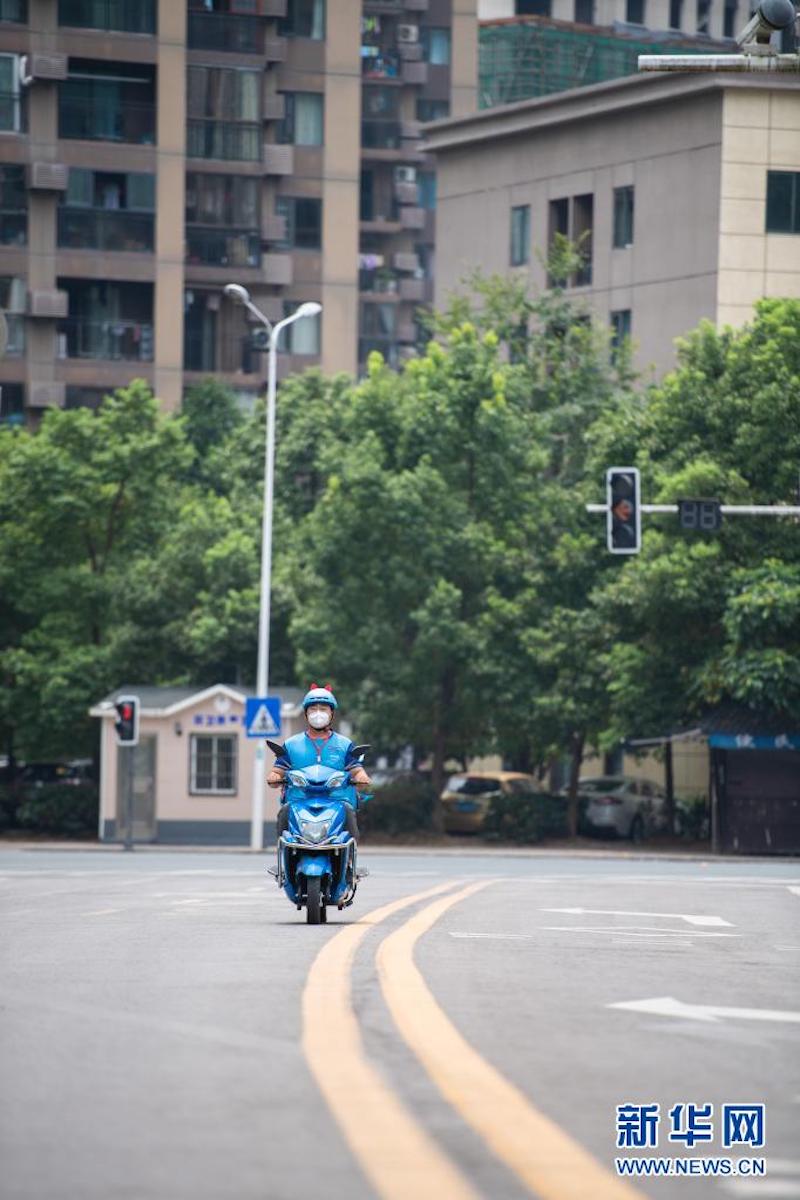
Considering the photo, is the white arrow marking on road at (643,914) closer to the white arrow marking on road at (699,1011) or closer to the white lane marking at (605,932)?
the white lane marking at (605,932)

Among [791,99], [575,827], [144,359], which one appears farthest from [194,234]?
[575,827]

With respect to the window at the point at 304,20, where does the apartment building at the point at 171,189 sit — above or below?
below

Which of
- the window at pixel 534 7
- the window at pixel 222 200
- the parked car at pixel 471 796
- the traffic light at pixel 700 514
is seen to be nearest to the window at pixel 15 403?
the window at pixel 222 200

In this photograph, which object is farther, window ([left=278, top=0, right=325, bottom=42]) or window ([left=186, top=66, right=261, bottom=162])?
window ([left=278, top=0, right=325, bottom=42])

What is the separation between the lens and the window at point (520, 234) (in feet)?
241

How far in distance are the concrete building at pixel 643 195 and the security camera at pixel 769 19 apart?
47140mm

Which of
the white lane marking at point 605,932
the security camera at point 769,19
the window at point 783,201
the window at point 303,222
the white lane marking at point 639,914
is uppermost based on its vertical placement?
the window at point 303,222

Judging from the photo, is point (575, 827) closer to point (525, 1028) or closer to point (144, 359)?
point (144, 359)

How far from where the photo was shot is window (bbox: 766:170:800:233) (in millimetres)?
64688

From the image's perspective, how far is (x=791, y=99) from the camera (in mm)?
64312

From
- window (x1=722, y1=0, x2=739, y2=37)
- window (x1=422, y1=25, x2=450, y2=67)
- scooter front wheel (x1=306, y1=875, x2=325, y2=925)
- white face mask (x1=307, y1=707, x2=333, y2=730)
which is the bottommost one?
scooter front wheel (x1=306, y1=875, x2=325, y2=925)

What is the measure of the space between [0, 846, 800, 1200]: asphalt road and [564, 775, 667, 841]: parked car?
37116 mm

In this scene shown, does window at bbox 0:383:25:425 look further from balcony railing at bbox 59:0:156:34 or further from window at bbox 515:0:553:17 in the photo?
window at bbox 515:0:553:17

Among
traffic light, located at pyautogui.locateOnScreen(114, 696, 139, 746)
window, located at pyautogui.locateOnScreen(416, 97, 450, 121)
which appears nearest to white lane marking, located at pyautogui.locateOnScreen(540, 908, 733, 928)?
traffic light, located at pyautogui.locateOnScreen(114, 696, 139, 746)
